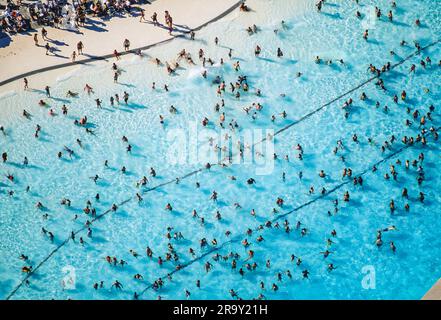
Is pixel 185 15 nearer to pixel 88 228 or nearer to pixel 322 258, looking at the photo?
pixel 88 228

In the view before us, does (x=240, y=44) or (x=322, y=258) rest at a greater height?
(x=240, y=44)

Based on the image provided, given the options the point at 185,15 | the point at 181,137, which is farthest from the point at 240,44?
the point at 181,137

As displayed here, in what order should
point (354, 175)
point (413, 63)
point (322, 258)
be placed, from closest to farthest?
point (322, 258) → point (354, 175) → point (413, 63)

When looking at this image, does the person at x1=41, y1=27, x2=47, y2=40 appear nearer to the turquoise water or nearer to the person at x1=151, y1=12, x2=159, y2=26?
the turquoise water

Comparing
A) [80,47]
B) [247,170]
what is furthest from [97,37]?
[247,170]

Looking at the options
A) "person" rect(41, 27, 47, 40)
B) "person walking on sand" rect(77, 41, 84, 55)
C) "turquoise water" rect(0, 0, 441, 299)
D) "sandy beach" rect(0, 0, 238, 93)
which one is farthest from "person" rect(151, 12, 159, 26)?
"person" rect(41, 27, 47, 40)

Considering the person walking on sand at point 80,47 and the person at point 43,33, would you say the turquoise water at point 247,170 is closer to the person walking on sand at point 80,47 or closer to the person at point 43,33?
the person walking on sand at point 80,47

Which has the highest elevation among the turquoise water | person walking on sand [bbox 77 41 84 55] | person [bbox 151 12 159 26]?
person [bbox 151 12 159 26]
